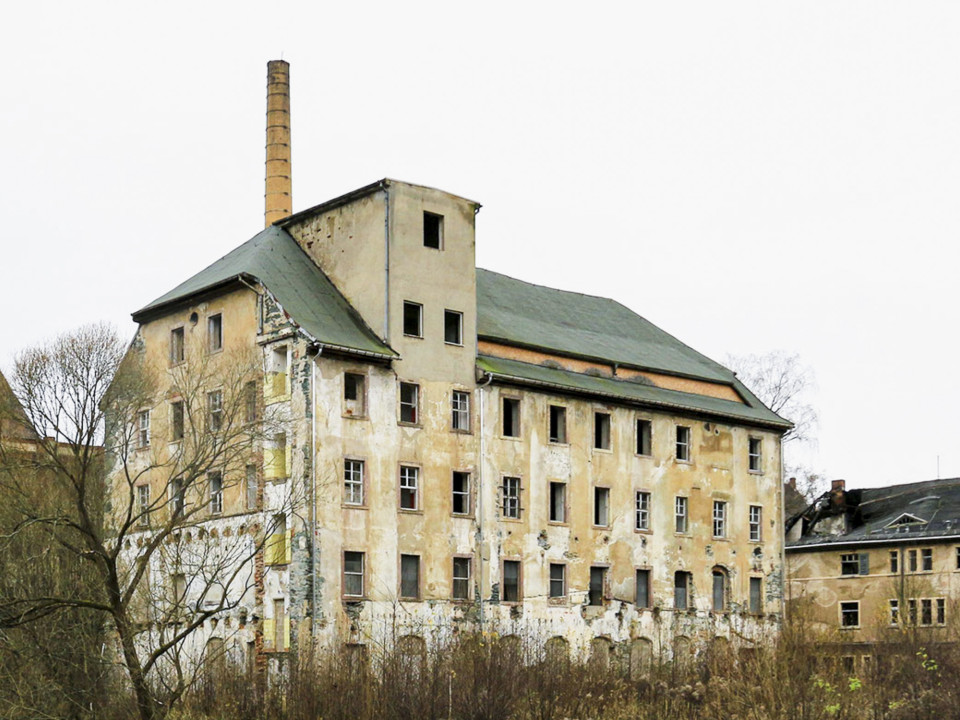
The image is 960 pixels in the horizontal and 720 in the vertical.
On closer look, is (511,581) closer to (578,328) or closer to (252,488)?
(252,488)

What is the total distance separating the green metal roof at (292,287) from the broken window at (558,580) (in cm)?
796

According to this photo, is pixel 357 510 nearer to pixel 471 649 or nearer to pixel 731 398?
pixel 471 649

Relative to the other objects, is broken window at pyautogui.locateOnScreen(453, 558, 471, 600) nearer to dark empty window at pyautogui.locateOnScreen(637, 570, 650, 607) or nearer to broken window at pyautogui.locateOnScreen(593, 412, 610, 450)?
broken window at pyautogui.locateOnScreen(593, 412, 610, 450)

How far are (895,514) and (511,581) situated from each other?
78.5 ft

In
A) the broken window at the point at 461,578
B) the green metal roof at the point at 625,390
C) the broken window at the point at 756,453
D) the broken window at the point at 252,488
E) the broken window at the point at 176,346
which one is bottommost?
the broken window at the point at 461,578

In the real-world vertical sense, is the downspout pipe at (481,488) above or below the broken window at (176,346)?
below

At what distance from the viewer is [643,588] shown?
44.5m

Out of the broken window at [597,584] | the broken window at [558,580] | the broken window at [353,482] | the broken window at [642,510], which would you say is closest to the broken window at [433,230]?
the broken window at [353,482]

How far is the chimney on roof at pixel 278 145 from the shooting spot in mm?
50156

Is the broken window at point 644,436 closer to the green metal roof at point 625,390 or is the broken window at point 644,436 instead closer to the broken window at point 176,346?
the green metal roof at point 625,390

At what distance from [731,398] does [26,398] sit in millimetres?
25225

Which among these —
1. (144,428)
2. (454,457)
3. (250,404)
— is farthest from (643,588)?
(144,428)

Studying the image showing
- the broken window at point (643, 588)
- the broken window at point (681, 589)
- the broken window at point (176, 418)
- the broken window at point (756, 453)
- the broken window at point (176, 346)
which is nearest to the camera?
the broken window at point (176, 418)

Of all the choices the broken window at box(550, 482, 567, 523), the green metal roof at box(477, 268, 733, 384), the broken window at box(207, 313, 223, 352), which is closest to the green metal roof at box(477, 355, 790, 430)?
the green metal roof at box(477, 268, 733, 384)
